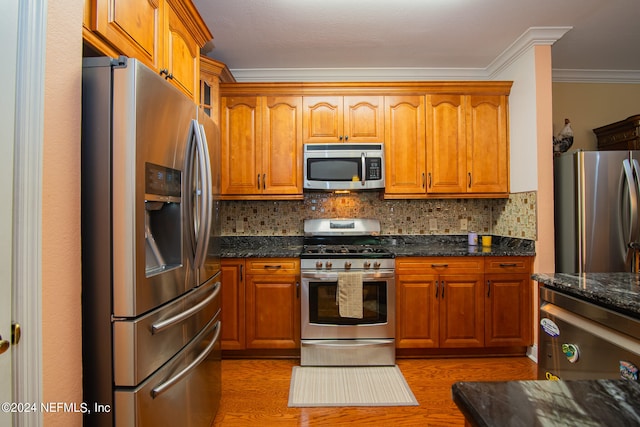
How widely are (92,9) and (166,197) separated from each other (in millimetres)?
727

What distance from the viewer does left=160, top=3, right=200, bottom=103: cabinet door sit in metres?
1.73

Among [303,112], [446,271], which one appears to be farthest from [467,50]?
[446,271]

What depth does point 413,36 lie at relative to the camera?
8.79 feet

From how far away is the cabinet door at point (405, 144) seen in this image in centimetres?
302

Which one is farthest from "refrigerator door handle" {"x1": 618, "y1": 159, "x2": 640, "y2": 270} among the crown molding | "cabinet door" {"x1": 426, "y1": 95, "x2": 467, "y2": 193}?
the crown molding

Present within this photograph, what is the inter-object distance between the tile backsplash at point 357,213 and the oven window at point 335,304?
78 centimetres

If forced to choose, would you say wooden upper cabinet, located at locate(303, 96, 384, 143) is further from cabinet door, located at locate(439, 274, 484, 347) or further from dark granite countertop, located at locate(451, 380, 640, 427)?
dark granite countertop, located at locate(451, 380, 640, 427)

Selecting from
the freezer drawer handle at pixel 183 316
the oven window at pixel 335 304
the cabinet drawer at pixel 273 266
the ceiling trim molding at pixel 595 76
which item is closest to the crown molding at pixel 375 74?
the ceiling trim molding at pixel 595 76

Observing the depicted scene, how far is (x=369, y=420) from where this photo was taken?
1934mm

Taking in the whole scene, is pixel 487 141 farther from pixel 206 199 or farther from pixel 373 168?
pixel 206 199

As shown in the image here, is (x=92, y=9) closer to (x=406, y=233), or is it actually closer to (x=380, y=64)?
(x=380, y=64)

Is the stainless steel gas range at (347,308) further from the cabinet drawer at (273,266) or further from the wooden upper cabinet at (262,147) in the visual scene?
the wooden upper cabinet at (262,147)

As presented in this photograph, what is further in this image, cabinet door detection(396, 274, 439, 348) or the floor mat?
cabinet door detection(396, 274, 439, 348)

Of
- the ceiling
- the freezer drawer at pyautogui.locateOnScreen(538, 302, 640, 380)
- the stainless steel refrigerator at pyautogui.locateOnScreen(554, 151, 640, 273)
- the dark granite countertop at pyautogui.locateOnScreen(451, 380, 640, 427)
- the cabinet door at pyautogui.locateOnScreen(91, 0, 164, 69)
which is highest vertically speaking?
the ceiling
